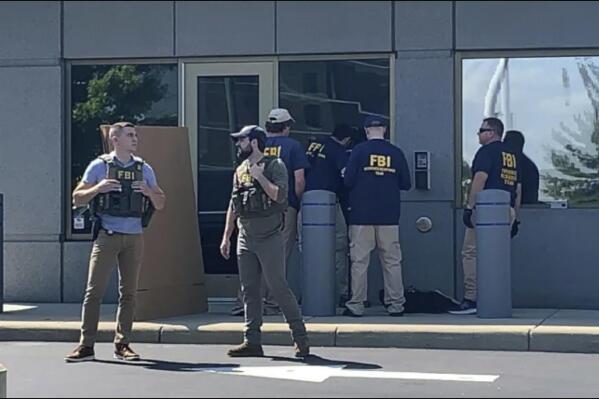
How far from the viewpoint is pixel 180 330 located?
34.6ft

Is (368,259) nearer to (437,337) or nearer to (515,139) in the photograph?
(437,337)

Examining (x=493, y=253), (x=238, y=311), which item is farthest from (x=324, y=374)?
→ (x=238, y=311)

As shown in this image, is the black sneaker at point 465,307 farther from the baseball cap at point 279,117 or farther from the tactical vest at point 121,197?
the tactical vest at point 121,197

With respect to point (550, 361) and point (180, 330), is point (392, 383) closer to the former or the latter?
point (550, 361)

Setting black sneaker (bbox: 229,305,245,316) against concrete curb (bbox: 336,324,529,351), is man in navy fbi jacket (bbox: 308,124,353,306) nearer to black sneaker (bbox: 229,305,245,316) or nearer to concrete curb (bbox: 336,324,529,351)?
black sneaker (bbox: 229,305,245,316)

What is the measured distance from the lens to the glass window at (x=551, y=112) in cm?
1224

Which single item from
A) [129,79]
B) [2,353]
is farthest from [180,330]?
[129,79]

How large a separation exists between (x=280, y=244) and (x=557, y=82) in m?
4.58

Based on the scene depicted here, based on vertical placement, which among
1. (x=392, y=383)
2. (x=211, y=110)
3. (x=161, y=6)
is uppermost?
(x=161, y=6)

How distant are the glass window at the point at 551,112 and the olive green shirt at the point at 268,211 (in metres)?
3.98

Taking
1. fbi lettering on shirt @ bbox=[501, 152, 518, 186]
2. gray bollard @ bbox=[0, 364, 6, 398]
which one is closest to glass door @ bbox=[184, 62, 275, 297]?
fbi lettering on shirt @ bbox=[501, 152, 518, 186]

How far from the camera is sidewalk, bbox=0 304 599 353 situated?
9.95m

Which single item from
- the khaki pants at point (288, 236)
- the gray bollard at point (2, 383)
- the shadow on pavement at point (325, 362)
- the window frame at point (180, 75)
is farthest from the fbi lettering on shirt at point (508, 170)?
the gray bollard at point (2, 383)

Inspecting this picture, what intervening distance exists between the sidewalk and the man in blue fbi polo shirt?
0.98ft
